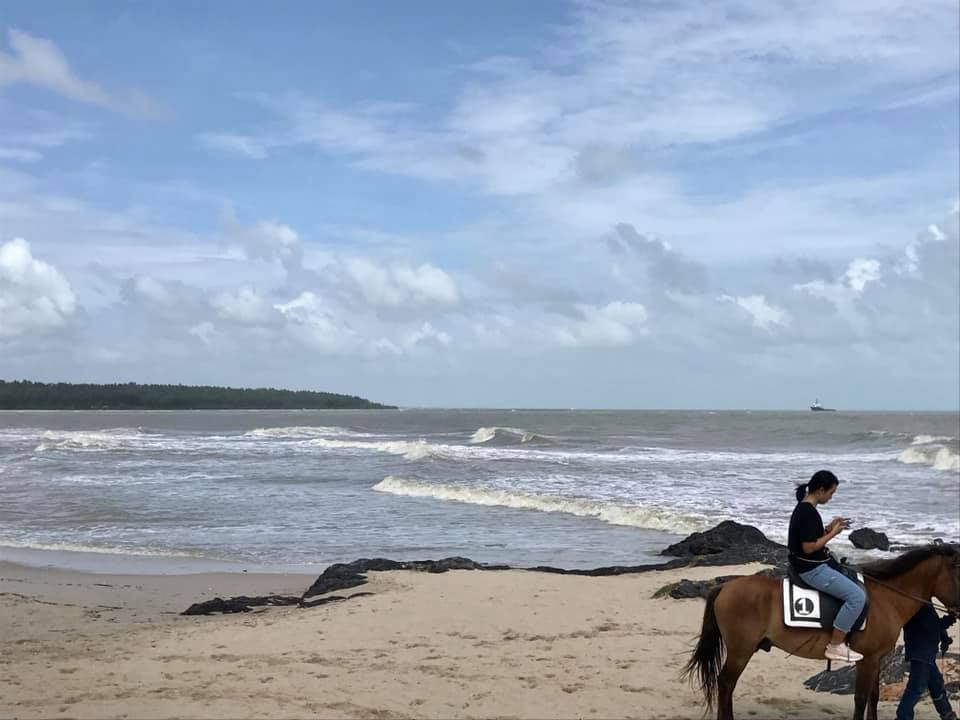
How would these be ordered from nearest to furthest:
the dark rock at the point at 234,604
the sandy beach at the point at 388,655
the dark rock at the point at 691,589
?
the sandy beach at the point at 388,655, the dark rock at the point at 234,604, the dark rock at the point at 691,589

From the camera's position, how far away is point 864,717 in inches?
246

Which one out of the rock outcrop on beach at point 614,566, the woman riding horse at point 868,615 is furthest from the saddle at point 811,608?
the rock outcrop on beach at point 614,566

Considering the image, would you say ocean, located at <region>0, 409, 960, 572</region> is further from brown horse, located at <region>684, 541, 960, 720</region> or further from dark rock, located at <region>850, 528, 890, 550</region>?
brown horse, located at <region>684, 541, 960, 720</region>

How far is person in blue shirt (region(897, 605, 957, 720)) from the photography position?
597 centimetres

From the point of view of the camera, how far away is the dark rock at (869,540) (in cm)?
1573

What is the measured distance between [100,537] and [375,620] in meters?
9.42

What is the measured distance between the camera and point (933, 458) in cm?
3853

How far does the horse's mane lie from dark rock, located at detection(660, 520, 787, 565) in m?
7.53

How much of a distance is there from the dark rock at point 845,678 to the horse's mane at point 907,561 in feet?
4.67

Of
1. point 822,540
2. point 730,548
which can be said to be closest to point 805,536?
point 822,540

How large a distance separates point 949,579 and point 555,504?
620 inches

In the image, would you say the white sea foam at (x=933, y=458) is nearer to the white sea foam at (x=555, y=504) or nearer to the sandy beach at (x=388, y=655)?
the white sea foam at (x=555, y=504)

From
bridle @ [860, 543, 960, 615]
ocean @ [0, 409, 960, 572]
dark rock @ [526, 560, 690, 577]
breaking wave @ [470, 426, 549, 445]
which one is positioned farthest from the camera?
breaking wave @ [470, 426, 549, 445]

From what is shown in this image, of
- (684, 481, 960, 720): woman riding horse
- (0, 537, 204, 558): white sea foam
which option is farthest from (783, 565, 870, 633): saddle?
(0, 537, 204, 558): white sea foam
